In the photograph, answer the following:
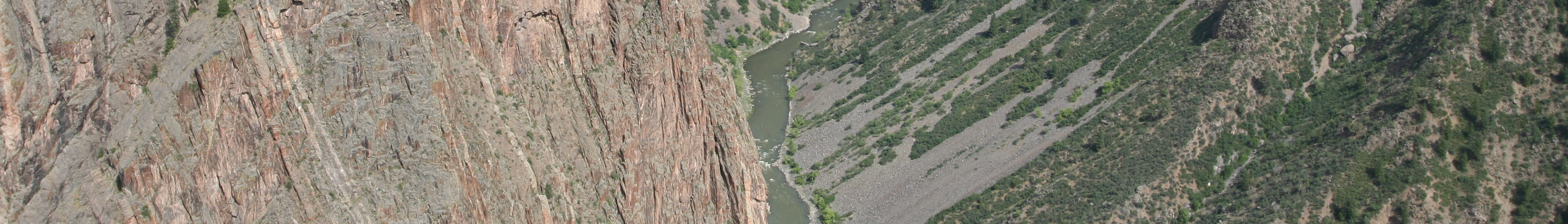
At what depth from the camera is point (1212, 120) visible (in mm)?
94375

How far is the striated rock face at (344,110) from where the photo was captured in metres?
43.8

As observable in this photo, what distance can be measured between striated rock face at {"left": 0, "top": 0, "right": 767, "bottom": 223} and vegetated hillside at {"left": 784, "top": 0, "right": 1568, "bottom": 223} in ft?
98.5

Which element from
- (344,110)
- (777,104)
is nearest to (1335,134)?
(777,104)

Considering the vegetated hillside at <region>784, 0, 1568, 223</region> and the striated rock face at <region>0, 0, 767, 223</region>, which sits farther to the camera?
the vegetated hillside at <region>784, 0, 1568, 223</region>

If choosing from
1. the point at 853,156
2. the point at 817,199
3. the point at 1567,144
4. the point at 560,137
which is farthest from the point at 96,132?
the point at 1567,144

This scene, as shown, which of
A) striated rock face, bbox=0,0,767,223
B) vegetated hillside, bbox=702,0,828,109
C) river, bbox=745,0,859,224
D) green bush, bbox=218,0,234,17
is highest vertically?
green bush, bbox=218,0,234,17

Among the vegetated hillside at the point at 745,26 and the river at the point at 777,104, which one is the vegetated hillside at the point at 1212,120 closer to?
the river at the point at 777,104

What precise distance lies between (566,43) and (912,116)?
155 ft

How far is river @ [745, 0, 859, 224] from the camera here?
97.0m

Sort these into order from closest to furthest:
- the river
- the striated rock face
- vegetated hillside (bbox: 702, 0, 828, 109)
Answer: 1. the striated rock face
2. the river
3. vegetated hillside (bbox: 702, 0, 828, 109)

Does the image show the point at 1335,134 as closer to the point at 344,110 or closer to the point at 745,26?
the point at 745,26

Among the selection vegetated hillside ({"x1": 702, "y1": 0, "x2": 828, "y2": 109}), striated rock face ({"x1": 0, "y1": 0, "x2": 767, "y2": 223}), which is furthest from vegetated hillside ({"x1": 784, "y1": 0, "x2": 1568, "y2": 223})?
striated rock face ({"x1": 0, "y1": 0, "x2": 767, "y2": 223})

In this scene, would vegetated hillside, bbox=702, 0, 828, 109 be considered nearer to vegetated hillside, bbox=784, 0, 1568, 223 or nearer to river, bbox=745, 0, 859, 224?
river, bbox=745, 0, 859, 224

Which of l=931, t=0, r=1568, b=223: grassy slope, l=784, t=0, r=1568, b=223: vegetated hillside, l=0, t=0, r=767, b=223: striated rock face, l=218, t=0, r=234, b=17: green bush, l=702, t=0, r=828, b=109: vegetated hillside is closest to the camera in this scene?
l=0, t=0, r=767, b=223: striated rock face
